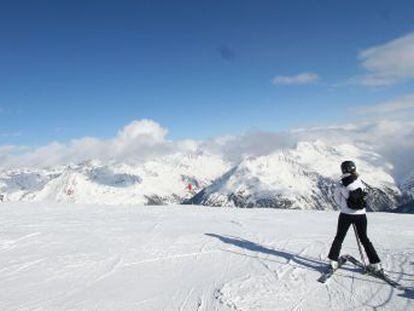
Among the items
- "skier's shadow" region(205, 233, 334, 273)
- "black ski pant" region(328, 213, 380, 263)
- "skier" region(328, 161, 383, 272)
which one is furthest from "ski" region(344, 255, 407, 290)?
"skier's shadow" region(205, 233, 334, 273)

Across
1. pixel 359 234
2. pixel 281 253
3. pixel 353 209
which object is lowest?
→ pixel 281 253

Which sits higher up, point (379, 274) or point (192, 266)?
point (379, 274)

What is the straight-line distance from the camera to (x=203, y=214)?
22547 millimetres

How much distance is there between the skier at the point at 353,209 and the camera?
32.7ft

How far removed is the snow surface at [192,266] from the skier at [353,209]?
45 centimetres

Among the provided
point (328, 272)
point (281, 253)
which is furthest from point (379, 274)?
point (281, 253)

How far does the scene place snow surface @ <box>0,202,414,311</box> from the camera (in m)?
8.88

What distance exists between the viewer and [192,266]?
Result: 11414mm

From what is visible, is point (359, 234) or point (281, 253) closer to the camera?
point (359, 234)

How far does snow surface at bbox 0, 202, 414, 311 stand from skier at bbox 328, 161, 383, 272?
45 centimetres

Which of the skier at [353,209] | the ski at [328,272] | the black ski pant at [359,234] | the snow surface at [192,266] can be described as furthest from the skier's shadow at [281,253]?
the skier at [353,209]

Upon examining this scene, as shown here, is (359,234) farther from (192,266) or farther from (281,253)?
(192,266)

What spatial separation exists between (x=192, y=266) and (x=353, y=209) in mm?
4350

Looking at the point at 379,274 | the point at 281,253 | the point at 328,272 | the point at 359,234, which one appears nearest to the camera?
the point at 379,274
